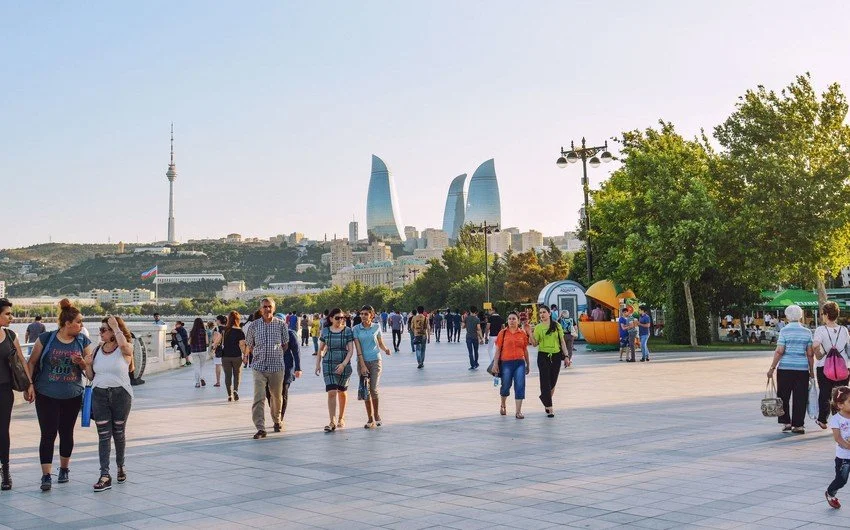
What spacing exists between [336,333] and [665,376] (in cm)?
1082

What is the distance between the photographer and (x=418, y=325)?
25719mm

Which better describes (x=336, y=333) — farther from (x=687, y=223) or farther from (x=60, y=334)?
(x=687, y=223)

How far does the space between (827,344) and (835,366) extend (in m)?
0.29

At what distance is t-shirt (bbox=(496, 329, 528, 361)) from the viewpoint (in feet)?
44.2

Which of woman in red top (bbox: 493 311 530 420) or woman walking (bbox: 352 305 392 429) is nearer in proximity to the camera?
woman walking (bbox: 352 305 392 429)

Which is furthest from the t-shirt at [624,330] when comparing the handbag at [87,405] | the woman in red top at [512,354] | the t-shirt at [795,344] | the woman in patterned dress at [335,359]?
the handbag at [87,405]

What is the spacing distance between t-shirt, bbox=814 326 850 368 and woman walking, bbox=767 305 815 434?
18cm

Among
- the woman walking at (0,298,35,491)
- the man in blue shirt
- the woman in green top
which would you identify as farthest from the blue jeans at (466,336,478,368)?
the woman walking at (0,298,35,491)

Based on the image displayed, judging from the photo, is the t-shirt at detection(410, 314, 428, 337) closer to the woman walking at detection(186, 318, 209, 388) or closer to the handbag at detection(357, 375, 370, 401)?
the woman walking at detection(186, 318, 209, 388)

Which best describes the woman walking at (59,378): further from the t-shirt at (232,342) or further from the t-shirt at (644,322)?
the t-shirt at (644,322)

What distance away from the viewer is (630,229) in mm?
36531

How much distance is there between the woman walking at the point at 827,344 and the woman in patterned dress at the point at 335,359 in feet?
19.6

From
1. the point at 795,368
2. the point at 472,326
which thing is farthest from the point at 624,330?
the point at 795,368

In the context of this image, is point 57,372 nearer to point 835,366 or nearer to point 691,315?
point 835,366
